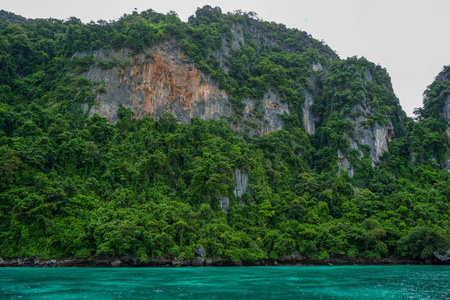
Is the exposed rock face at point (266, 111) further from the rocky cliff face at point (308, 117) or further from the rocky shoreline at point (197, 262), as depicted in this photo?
the rocky shoreline at point (197, 262)

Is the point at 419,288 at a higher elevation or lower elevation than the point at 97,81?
lower

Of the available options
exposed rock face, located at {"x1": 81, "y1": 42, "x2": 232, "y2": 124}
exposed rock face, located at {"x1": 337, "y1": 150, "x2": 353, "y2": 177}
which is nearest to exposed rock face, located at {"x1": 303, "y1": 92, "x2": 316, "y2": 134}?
exposed rock face, located at {"x1": 337, "y1": 150, "x2": 353, "y2": 177}

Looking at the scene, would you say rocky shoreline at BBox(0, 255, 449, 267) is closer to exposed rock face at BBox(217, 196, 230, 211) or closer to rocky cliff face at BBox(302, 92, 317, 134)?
exposed rock face at BBox(217, 196, 230, 211)

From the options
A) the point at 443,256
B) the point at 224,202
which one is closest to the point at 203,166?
the point at 224,202

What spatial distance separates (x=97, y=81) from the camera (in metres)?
48.3

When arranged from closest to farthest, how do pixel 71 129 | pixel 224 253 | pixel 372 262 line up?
pixel 224 253 < pixel 372 262 < pixel 71 129

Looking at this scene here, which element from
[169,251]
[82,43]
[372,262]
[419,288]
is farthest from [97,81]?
[419,288]

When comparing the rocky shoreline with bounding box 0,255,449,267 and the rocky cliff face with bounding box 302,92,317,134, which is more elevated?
the rocky cliff face with bounding box 302,92,317,134

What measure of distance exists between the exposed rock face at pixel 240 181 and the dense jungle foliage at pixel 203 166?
2.52 ft

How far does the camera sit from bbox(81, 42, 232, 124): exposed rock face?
4834 cm

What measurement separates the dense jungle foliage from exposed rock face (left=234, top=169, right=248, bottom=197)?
77cm

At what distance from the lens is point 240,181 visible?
42.5 metres

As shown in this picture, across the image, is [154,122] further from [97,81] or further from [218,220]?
[218,220]

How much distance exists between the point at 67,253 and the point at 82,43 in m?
34.7
